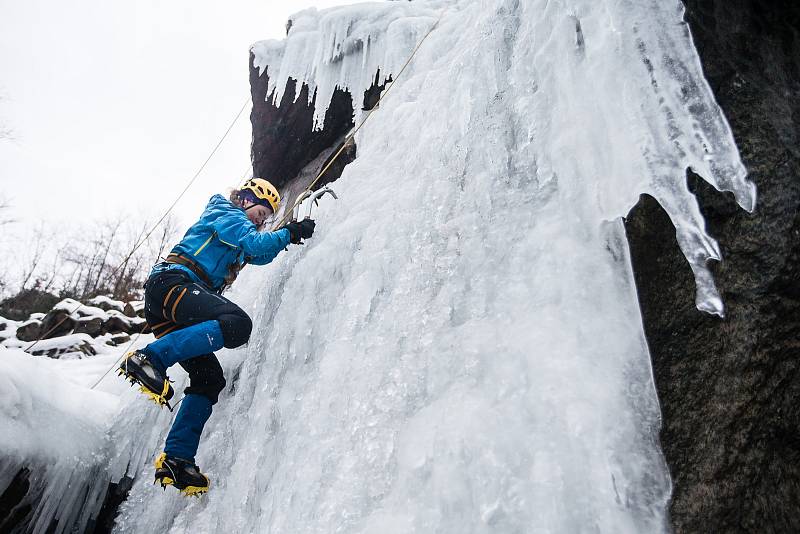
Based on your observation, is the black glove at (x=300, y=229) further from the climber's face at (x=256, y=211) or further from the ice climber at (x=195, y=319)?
the climber's face at (x=256, y=211)

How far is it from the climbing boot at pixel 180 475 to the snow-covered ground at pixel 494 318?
14 centimetres

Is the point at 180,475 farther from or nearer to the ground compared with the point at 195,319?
nearer to the ground

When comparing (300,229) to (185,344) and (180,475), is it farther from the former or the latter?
(180,475)

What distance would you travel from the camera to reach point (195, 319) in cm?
235

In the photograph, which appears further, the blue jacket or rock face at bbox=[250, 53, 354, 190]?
rock face at bbox=[250, 53, 354, 190]

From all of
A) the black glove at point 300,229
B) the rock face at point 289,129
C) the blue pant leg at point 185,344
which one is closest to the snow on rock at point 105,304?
the rock face at point 289,129

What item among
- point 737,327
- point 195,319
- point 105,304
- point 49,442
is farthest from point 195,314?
point 105,304

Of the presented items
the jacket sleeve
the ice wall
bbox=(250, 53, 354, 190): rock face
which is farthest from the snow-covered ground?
bbox=(250, 53, 354, 190): rock face

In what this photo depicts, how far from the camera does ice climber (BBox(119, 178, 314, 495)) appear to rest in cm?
216

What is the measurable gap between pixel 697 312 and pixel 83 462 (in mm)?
3390

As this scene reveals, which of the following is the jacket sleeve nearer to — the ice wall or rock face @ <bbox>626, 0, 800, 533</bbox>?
the ice wall

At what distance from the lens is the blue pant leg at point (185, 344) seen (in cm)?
214

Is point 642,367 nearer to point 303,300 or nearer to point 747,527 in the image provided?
point 747,527

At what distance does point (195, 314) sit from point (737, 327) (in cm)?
220
